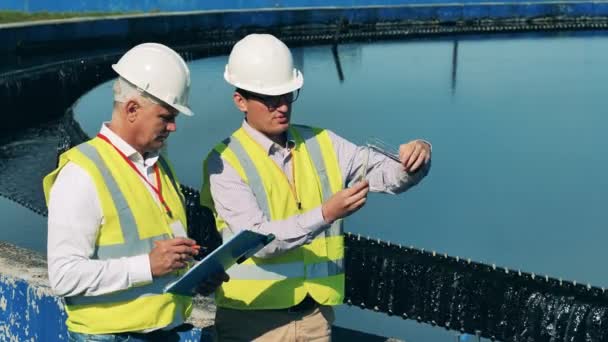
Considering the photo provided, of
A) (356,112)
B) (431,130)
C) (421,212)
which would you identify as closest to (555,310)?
(421,212)

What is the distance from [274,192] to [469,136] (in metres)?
8.12

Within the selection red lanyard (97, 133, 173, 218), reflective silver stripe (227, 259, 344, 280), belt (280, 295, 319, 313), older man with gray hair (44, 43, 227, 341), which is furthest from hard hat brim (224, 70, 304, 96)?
belt (280, 295, 319, 313)

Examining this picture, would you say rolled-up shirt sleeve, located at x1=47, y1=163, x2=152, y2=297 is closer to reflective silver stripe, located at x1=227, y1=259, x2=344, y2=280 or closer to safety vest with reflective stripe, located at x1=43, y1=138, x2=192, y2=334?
safety vest with reflective stripe, located at x1=43, y1=138, x2=192, y2=334

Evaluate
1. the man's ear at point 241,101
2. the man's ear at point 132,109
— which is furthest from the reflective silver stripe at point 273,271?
the man's ear at point 132,109

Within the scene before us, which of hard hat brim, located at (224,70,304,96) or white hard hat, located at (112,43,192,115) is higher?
white hard hat, located at (112,43,192,115)

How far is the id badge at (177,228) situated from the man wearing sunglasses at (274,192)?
0.59 ft

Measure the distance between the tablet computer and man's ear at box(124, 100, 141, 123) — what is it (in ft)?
1.46

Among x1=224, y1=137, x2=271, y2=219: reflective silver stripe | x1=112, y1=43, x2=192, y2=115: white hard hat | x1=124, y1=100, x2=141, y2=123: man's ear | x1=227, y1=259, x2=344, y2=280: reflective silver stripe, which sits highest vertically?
x1=112, y1=43, x2=192, y2=115: white hard hat

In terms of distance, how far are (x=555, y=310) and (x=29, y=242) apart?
4487 mm

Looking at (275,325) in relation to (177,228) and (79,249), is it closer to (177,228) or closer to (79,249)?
(177,228)

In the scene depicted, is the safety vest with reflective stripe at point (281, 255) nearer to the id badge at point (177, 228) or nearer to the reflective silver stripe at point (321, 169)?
the reflective silver stripe at point (321, 169)

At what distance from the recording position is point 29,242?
8.99m

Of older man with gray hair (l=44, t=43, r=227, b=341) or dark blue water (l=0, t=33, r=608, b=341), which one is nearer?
older man with gray hair (l=44, t=43, r=227, b=341)

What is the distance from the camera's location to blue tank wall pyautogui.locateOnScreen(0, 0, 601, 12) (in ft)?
65.7
